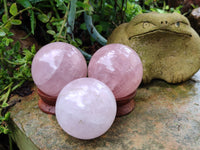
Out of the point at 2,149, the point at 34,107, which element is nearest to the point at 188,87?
the point at 34,107

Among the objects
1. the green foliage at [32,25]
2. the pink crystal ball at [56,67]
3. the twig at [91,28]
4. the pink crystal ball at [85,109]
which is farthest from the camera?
the twig at [91,28]

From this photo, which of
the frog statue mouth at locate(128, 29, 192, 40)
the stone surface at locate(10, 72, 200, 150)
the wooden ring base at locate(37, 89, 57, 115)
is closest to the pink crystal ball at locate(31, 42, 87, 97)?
the wooden ring base at locate(37, 89, 57, 115)

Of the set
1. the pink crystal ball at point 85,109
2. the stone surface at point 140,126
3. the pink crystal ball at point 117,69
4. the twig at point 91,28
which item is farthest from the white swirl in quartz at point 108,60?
the twig at point 91,28

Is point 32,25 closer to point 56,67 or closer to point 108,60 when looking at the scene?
point 56,67

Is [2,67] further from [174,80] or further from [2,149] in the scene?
[174,80]

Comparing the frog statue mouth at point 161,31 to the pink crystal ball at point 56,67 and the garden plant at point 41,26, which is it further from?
the pink crystal ball at point 56,67

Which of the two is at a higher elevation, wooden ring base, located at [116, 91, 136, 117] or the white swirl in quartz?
the white swirl in quartz

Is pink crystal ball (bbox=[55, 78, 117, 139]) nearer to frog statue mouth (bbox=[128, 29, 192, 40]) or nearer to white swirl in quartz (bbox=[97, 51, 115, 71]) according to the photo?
white swirl in quartz (bbox=[97, 51, 115, 71])

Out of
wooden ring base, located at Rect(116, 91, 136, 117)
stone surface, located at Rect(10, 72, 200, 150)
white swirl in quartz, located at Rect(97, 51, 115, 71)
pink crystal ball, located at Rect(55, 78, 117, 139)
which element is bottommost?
stone surface, located at Rect(10, 72, 200, 150)
